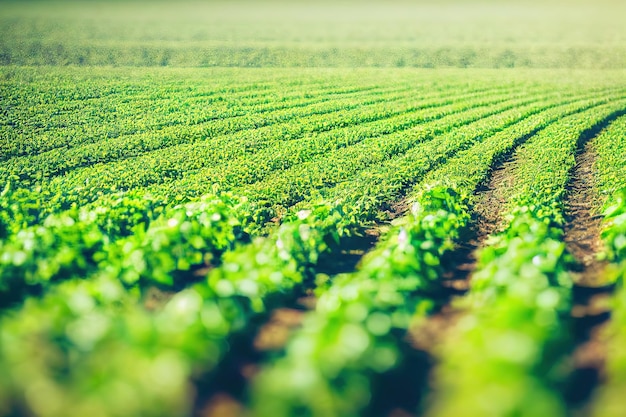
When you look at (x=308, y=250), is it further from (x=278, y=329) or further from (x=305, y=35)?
(x=305, y=35)

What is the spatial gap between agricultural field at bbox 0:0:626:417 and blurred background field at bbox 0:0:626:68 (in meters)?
13.2

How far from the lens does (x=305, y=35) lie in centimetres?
5375

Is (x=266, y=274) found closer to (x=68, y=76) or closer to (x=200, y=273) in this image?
(x=200, y=273)

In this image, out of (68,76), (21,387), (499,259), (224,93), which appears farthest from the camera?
(68,76)

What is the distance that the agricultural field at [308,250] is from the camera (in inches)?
174

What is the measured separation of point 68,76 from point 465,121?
63.3 ft

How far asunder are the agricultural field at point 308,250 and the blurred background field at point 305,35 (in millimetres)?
13185

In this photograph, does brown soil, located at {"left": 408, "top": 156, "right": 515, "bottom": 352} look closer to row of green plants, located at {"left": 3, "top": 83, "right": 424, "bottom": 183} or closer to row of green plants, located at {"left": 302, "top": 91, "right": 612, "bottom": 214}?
row of green plants, located at {"left": 302, "top": 91, "right": 612, "bottom": 214}

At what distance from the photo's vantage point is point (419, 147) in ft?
50.4

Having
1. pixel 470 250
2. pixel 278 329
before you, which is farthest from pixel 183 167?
pixel 278 329

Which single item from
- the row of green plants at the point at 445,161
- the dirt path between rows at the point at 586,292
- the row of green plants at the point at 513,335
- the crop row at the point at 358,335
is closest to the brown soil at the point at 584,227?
the dirt path between rows at the point at 586,292

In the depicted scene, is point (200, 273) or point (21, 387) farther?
point (200, 273)

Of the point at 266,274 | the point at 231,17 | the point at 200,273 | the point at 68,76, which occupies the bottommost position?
the point at 200,273

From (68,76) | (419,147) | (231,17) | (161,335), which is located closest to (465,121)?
(419,147)
